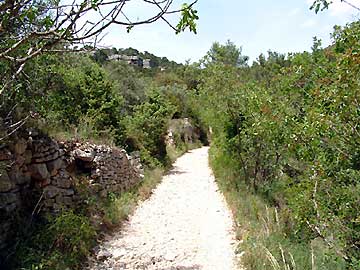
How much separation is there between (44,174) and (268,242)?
427 cm

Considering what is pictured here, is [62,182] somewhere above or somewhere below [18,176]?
below

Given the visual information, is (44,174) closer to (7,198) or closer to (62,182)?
(62,182)

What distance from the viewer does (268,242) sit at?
6516 millimetres

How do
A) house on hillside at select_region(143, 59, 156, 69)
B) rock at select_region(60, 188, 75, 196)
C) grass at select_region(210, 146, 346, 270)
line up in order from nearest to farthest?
grass at select_region(210, 146, 346, 270) < rock at select_region(60, 188, 75, 196) < house on hillside at select_region(143, 59, 156, 69)

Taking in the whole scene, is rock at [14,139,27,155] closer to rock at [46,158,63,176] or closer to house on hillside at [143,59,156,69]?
rock at [46,158,63,176]

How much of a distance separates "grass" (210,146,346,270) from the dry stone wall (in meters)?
3.56

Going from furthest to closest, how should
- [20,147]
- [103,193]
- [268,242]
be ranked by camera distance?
[103,193]
[20,147]
[268,242]

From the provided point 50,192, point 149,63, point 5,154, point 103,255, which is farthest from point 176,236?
point 149,63

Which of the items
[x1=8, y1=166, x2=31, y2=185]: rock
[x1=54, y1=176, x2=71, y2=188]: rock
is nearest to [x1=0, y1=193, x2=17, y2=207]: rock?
[x1=8, y1=166, x2=31, y2=185]: rock

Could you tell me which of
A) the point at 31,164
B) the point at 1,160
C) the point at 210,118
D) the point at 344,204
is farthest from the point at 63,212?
the point at 210,118

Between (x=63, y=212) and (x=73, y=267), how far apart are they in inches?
50.3

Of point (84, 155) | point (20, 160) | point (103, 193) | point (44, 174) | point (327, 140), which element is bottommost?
point (103, 193)

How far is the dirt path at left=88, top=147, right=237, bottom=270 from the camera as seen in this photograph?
22.2 ft

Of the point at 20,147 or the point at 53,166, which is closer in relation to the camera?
the point at 20,147
